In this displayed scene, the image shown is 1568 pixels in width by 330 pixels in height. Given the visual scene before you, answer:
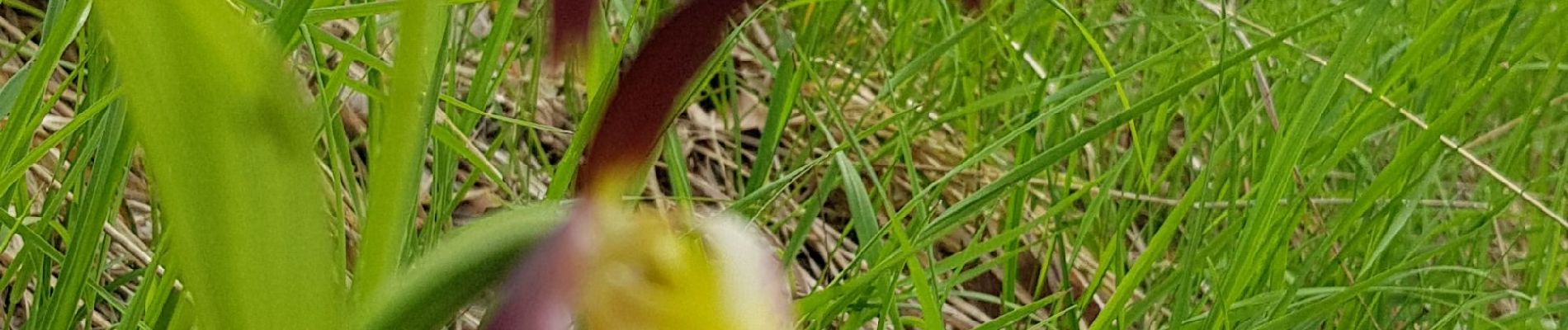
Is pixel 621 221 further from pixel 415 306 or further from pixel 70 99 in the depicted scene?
pixel 70 99

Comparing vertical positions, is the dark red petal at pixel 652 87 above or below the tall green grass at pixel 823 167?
above

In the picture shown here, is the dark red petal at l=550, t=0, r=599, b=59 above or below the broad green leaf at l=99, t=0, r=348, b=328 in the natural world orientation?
above

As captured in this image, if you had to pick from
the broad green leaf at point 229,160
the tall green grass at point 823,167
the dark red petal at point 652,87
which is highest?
the dark red petal at point 652,87

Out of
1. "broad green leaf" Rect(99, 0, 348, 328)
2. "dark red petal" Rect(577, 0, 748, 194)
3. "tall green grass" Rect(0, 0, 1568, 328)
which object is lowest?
"tall green grass" Rect(0, 0, 1568, 328)

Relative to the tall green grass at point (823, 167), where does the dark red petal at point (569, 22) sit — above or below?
above

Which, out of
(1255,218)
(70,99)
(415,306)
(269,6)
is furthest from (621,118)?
(70,99)

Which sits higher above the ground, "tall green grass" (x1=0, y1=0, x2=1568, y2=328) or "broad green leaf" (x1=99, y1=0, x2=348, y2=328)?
"broad green leaf" (x1=99, y1=0, x2=348, y2=328)

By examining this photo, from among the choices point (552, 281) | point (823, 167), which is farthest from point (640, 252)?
point (823, 167)
